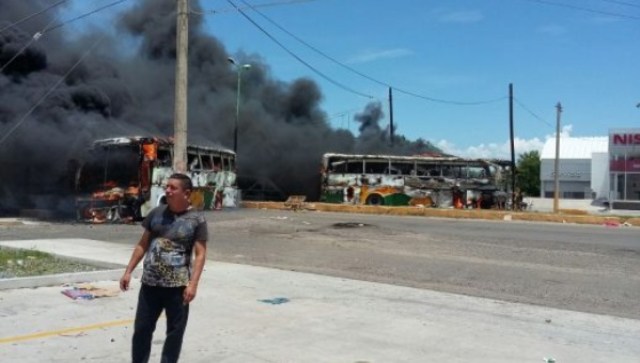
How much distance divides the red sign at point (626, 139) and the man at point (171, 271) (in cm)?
4814

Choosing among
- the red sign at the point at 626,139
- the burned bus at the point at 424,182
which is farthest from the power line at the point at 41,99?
the red sign at the point at 626,139

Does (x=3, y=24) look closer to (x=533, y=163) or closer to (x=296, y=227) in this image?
(x=296, y=227)

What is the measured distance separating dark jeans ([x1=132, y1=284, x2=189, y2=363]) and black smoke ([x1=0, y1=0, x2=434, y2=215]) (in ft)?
58.4

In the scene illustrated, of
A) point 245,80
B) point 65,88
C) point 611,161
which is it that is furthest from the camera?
Result: point 611,161

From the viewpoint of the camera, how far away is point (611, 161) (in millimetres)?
48562

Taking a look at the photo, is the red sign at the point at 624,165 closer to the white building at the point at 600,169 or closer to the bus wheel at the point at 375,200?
the white building at the point at 600,169

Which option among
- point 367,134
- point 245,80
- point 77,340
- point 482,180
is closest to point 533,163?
point 367,134

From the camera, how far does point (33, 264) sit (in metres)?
9.84

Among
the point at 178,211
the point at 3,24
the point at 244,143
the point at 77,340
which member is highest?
the point at 3,24

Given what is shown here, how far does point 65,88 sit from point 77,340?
62.1 ft

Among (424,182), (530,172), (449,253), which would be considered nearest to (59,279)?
(449,253)

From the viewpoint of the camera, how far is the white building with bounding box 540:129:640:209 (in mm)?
47469

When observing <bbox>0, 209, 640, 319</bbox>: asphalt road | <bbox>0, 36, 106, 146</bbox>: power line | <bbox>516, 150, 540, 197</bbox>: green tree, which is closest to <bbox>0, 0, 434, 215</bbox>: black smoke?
<bbox>0, 36, 106, 146</bbox>: power line

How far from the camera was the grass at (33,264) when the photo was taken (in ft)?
29.7
